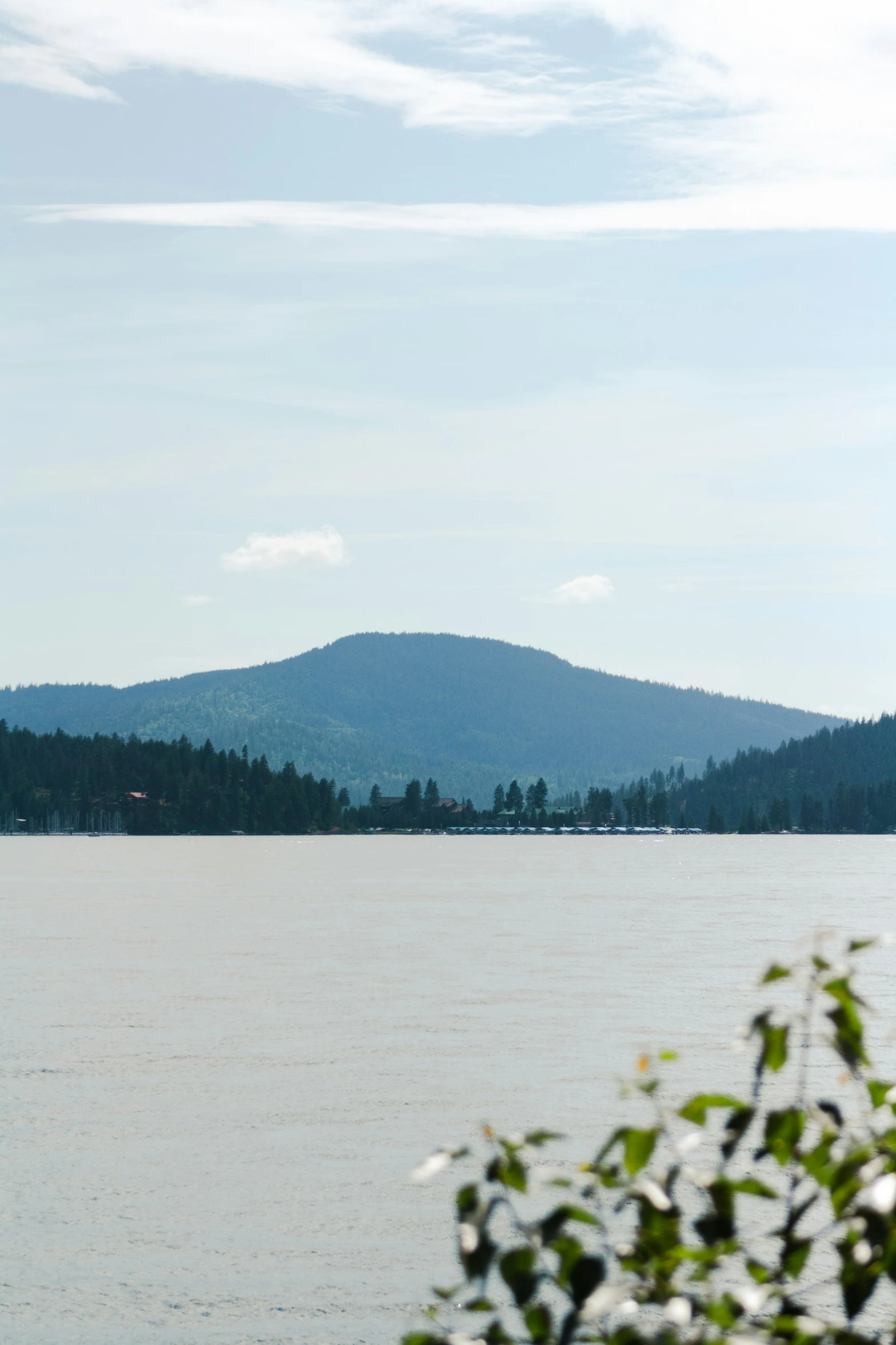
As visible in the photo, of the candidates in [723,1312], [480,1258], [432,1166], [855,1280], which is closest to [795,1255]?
[855,1280]

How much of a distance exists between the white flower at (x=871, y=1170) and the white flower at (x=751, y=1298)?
0.68 metres

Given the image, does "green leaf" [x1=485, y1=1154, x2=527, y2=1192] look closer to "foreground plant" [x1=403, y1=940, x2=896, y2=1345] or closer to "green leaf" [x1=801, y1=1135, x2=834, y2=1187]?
"foreground plant" [x1=403, y1=940, x2=896, y2=1345]

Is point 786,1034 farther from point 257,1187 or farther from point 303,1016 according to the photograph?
point 303,1016

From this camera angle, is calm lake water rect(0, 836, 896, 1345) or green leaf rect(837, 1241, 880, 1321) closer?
green leaf rect(837, 1241, 880, 1321)

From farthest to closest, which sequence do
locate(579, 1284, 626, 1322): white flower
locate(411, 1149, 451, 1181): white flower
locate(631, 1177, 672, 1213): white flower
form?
locate(631, 1177, 672, 1213): white flower → locate(411, 1149, 451, 1181): white flower → locate(579, 1284, 626, 1322): white flower

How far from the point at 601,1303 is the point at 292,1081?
101 feet

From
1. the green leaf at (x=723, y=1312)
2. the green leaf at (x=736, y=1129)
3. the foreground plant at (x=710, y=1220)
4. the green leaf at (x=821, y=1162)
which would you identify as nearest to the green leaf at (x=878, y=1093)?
the foreground plant at (x=710, y=1220)

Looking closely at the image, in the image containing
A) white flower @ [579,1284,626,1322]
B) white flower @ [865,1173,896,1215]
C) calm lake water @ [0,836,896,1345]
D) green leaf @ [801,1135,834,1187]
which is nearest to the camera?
white flower @ [579,1284,626,1322]

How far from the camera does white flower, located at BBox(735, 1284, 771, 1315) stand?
525 centimetres

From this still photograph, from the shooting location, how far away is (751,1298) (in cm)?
530

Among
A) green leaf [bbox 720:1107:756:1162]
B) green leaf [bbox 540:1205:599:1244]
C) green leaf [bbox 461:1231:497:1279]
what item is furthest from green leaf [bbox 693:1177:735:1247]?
green leaf [bbox 461:1231:497:1279]

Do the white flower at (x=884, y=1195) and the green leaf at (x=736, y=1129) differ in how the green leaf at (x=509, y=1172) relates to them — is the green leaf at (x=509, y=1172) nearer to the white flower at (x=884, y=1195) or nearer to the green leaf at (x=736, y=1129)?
Answer: the green leaf at (x=736, y=1129)

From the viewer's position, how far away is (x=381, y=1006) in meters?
48.4

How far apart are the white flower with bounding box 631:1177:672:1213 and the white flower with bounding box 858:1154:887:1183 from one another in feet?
2.42
